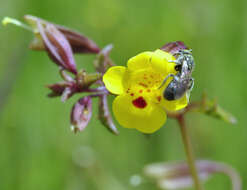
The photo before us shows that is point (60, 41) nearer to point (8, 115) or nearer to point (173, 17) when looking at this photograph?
point (8, 115)

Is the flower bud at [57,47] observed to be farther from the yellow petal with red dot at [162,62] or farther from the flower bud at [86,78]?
the yellow petal with red dot at [162,62]

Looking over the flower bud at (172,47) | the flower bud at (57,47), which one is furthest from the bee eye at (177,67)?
the flower bud at (57,47)

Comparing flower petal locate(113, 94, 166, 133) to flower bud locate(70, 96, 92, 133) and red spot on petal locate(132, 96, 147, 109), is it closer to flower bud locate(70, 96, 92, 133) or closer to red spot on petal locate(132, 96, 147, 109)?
red spot on petal locate(132, 96, 147, 109)

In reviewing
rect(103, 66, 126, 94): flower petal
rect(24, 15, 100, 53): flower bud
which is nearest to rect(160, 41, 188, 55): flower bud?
rect(103, 66, 126, 94): flower petal

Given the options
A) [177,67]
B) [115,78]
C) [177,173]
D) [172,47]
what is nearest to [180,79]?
[177,67]

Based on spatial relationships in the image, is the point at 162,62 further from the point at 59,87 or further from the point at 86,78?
the point at 59,87

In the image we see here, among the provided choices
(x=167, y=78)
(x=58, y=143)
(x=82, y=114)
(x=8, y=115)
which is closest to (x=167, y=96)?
(x=167, y=78)
